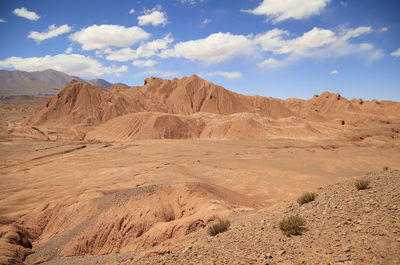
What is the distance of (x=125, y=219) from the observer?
941 centimetres

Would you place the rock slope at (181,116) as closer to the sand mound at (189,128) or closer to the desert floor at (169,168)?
the sand mound at (189,128)

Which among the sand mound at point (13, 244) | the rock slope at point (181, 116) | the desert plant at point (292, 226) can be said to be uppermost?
the rock slope at point (181, 116)

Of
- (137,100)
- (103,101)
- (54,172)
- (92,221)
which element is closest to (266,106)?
(137,100)

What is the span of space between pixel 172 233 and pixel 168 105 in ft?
210

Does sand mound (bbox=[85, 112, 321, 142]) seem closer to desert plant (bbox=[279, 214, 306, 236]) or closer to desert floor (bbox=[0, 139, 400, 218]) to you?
desert floor (bbox=[0, 139, 400, 218])

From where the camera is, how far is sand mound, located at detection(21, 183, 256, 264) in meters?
8.28

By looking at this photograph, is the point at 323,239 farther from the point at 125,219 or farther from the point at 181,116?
the point at 181,116

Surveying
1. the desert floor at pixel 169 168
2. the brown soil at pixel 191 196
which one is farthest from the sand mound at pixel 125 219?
the desert floor at pixel 169 168

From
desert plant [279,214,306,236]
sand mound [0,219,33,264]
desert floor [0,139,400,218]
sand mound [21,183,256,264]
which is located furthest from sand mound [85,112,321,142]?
desert plant [279,214,306,236]

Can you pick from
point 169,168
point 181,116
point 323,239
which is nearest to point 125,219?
point 323,239

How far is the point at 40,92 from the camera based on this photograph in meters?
177

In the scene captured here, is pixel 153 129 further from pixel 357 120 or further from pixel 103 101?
pixel 357 120

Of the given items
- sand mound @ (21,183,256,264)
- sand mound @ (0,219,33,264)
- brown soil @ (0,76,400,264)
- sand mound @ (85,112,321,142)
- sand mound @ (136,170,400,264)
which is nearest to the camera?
sand mound @ (136,170,400,264)

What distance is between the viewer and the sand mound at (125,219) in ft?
27.2
